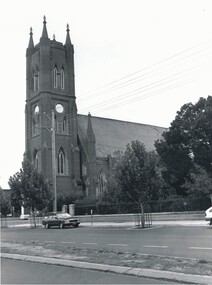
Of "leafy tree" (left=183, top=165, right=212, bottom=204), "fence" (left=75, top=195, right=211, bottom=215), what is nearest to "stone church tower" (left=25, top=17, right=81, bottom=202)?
"fence" (left=75, top=195, right=211, bottom=215)

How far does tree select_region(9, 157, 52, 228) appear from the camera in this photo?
39438 mm

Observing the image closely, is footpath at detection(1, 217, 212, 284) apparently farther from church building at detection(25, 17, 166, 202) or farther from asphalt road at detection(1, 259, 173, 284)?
church building at detection(25, 17, 166, 202)

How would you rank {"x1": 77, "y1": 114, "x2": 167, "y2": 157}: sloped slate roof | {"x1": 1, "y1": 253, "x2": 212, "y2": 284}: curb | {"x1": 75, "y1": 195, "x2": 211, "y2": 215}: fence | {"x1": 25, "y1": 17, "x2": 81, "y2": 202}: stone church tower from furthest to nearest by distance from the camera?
{"x1": 77, "y1": 114, "x2": 167, "y2": 157}: sloped slate roof
{"x1": 25, "y1": 17, "x2": 81, "y2": 202}: stone church tower
{"x1": 75, "y1": 195, "x2": 211, "y2": 215}: fence
{"x1": 1, "y1": 253, "x2": 212, "y2": 284}: curb

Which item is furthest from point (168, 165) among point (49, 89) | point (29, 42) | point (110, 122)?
point (29, 42)

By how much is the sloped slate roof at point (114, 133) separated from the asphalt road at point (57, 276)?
5236 centimetres

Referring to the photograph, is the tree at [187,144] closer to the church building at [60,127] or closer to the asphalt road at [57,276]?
the church building at [60,127]

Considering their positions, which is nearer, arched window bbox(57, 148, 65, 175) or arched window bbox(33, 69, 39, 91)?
arched window bbox(57, 148, 65, 175)

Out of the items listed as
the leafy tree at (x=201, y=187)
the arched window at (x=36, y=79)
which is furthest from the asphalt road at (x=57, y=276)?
the arched window at (x=36, y=79)

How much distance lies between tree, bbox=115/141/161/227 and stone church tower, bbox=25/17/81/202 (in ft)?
92.2

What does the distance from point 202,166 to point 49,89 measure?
28003 mm

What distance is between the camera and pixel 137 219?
33375 millimetres

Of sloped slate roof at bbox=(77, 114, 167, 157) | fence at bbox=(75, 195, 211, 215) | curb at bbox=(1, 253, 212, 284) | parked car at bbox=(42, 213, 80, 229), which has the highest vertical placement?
sloped slate roof at bbox=(77, 114, 167, 157)

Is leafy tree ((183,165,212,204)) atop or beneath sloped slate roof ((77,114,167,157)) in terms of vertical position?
beneath

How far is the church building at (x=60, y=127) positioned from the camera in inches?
2286
